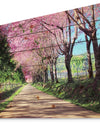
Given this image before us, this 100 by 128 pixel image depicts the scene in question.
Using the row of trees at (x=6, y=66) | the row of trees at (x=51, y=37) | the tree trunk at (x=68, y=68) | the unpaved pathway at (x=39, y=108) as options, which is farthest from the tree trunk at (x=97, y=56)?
the row of trees at (x=6, y=66)

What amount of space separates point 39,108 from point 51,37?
1.30m

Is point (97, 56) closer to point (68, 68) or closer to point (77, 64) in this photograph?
point (77, 64)

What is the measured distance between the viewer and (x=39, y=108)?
2.97m

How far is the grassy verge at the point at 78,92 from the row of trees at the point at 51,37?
0.13 metres

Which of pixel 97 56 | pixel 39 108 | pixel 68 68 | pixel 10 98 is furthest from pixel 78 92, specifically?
pixel 10 98

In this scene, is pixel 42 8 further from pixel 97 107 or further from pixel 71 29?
pixel 97 107

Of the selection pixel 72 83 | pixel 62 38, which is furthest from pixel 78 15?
pixel 72 83

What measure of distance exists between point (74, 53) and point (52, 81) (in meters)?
0.67

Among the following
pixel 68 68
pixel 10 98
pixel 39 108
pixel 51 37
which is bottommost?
pixel 39 108

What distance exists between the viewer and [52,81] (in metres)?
3.13

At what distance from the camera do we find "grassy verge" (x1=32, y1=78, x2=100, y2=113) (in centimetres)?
254

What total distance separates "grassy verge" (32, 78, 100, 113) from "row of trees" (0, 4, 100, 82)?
13 centimetres

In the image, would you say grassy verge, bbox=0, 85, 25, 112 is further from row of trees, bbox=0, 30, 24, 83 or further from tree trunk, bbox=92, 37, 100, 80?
tree trunk, bbox=92, 37, 100, 80

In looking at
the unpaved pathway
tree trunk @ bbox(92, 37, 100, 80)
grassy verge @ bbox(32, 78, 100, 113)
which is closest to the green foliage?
tree trunk @ bbox(92, 37, 100, 80)
